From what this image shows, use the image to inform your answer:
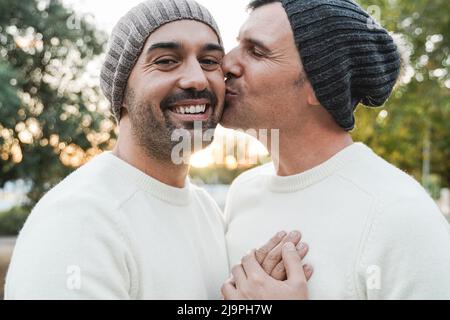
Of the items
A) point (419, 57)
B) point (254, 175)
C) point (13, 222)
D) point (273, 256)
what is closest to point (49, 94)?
point (13, 222)

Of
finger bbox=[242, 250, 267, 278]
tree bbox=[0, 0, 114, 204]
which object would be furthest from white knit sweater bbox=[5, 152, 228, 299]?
tree bbox=[0, 0, 114, 204]

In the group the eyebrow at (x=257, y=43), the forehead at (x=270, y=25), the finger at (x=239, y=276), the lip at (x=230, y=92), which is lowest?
the finger at (x=239, y=276)

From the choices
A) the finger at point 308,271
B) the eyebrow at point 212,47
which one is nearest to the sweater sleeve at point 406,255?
the finger at point 308,271

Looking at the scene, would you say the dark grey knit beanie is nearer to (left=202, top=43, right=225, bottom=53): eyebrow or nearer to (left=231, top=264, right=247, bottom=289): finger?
(left=202, top=43, right=225, bottom=53): eyebrow

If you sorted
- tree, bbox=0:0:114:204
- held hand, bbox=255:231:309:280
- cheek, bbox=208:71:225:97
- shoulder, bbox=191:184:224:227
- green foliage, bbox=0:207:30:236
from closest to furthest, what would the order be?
held hand, bbox=255:231:309:280, cheek, bbox=208:71:225:97, shoulder, bbox=191:184:224:227, tree, bbox=0:0:114:204, green foliage, bbox=0:207:30:236

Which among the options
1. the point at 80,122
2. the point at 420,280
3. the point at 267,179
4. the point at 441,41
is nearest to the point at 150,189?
the point at 267,179

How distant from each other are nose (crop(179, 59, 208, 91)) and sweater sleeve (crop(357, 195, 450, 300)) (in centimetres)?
114

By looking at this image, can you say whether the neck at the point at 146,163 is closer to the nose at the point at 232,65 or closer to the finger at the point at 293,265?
the nose at the point at 232,65

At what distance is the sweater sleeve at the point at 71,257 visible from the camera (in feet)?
7.27

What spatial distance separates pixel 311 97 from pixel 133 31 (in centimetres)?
106

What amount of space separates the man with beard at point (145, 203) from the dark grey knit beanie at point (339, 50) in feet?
1.65

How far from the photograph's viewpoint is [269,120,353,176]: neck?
308cm

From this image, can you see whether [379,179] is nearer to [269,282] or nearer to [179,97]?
[269,282]

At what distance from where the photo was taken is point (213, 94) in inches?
120
